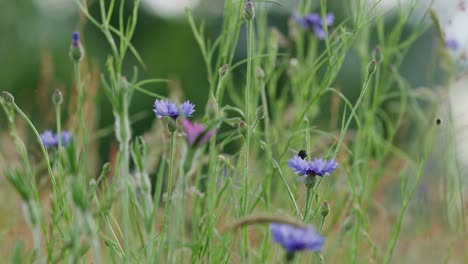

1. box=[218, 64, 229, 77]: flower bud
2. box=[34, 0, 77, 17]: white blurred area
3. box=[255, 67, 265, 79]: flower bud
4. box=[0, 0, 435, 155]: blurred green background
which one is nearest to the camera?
box=[218, 64, 229, 77]: flower bud

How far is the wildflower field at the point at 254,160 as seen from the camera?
90cm

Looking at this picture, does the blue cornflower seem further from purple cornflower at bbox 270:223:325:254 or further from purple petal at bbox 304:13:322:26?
purple petal at bbox 304:13:322:26

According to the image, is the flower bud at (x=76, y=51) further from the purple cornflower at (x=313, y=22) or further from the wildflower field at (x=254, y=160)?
the purple cornflower at (x=313, y=22)

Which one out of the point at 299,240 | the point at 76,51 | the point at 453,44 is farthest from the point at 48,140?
the point at 453,44

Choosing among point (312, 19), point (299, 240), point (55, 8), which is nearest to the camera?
point (299, 240)

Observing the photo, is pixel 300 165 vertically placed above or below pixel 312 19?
below

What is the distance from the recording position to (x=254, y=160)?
147 centimetres

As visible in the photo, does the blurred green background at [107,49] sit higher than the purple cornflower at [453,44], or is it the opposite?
the blurred green background at [107,49]

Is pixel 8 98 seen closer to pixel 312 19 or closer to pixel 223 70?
pixel 223 70

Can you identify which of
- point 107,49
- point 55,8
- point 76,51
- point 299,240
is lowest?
A: point 299,240

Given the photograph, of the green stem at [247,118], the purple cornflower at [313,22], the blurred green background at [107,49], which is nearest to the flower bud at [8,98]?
the green stem at [247,118]

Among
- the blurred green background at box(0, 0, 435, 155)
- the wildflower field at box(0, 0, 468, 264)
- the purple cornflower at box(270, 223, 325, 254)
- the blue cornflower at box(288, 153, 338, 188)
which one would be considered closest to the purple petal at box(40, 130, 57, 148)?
the wildflower field at box(0, 0, 468, 264)

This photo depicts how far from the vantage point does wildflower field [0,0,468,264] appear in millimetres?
899

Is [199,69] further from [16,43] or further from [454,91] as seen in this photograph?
[454,91]
